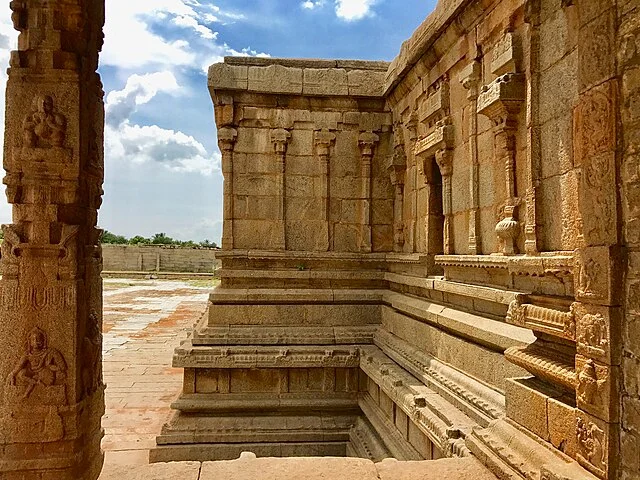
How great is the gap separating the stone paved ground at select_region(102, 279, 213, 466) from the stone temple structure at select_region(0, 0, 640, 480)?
55 cm

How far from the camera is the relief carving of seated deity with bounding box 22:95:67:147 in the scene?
3.09 meters

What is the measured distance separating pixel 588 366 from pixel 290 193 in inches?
259

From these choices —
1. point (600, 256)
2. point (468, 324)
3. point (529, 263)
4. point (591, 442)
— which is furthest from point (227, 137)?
point (591, 442)

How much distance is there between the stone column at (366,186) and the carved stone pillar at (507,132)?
13.1 ft

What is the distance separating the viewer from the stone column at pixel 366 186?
28.6 ft

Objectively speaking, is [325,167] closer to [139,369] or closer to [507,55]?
[507,55]

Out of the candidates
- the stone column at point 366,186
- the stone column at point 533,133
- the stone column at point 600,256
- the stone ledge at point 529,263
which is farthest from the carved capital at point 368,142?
the stone column at point 600,256

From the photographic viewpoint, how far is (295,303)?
835 centimetres

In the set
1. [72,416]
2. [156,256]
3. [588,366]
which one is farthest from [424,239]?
[156,256]

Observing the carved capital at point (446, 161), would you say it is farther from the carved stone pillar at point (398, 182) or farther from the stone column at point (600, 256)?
the stone column at point (600, 256)

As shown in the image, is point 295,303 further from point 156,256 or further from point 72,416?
point 156,256

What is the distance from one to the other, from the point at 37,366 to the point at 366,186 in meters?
6.64

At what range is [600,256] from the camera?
267 cm

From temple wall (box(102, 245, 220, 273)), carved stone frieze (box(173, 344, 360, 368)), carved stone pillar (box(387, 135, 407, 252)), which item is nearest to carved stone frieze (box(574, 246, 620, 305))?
carved stone frieze (box(173, 344, 360, 368))
